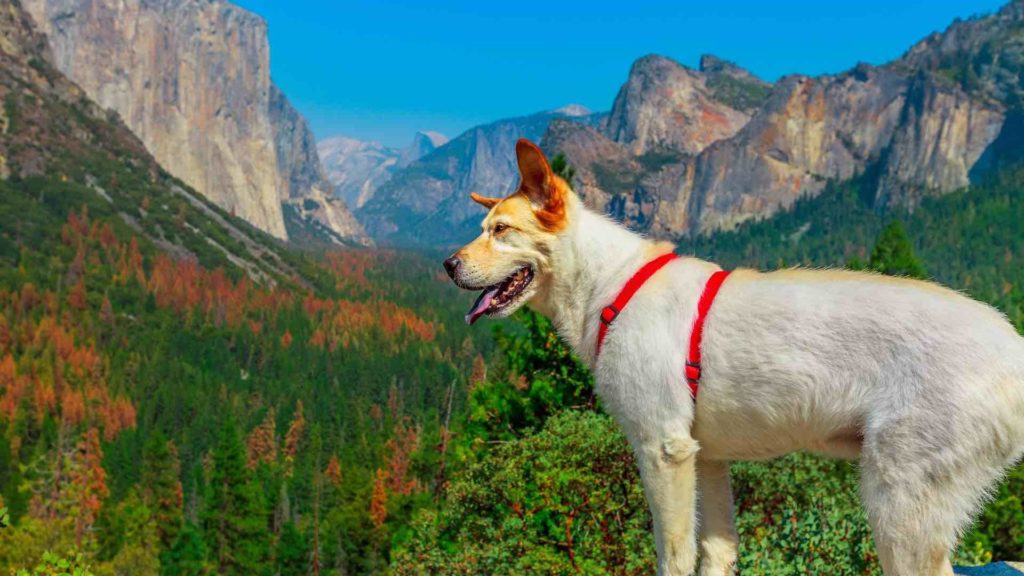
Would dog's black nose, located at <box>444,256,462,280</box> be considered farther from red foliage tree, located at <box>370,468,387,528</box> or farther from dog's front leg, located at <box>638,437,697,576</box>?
red foliage tree, located at <box>370,468,387,528</box>

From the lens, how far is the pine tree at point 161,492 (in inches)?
2432

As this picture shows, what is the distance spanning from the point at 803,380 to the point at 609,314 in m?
1.23

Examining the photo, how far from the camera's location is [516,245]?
512cm

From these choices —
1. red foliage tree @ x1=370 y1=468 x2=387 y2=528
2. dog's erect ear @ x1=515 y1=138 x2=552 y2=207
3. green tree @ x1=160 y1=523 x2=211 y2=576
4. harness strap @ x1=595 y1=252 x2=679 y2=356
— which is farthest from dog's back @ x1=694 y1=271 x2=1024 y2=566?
red foliage tree @ x1=370 y1=468 x2=387 y2=528

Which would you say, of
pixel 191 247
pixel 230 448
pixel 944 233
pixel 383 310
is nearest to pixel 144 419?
pixel 230 448

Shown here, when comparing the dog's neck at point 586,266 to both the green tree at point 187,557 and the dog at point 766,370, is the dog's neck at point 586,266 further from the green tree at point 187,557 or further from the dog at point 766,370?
the green tree at point 187,557

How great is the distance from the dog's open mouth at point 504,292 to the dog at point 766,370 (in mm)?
14

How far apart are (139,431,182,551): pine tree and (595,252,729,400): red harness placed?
198ft

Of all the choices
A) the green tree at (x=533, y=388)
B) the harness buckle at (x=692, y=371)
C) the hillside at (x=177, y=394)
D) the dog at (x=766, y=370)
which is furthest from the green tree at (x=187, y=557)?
the harness buckle at (x=692, y=371)

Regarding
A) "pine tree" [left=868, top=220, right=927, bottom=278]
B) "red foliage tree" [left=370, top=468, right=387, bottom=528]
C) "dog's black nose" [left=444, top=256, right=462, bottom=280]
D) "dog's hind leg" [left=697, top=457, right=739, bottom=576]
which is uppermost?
"pine tree" [left=868, top=220, right=927, bottom=278]

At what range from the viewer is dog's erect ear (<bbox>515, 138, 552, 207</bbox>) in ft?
16.1

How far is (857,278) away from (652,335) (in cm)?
121

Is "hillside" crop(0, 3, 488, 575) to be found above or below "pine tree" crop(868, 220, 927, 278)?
below

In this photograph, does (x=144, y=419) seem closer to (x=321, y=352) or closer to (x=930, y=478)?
(x=321, y=352)
